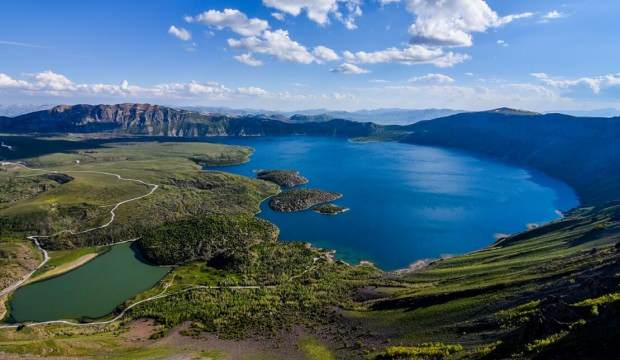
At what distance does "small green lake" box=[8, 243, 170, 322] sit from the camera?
8331 centimetres

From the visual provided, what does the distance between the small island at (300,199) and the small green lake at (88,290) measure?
68266 millimetres

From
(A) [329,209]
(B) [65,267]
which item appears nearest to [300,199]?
(A) [329,209]

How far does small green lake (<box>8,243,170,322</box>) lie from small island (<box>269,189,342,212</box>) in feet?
224

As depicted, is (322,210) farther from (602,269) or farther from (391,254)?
(602,269)

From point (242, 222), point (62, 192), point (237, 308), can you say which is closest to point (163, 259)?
point (242, 222)

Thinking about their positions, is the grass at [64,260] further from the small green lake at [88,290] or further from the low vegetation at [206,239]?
the low vegetation at [206,239]

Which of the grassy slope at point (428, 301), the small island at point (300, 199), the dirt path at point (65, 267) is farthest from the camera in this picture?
the small island at point (300, 199)

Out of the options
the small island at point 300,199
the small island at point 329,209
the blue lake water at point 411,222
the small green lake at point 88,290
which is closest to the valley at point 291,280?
the small green lake at point 88,290

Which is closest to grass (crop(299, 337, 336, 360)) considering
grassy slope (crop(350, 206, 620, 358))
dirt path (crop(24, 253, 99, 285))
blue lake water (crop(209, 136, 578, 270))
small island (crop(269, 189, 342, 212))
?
grassy slope (crop(350, 206, 620, 358))

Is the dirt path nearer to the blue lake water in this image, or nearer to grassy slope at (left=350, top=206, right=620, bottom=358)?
the blue lake water

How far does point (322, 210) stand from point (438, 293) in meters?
95.0

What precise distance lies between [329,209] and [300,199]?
17.5 m

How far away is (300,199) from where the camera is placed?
177m

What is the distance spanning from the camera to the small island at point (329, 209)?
163 metres
